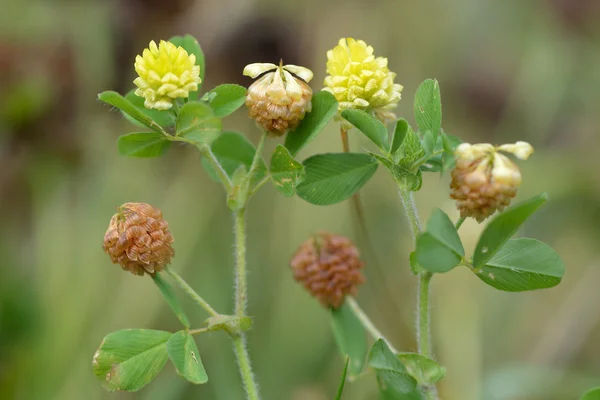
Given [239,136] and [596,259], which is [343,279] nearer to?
[239,136]

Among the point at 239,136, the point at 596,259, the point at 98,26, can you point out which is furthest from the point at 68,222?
the point at 596,259

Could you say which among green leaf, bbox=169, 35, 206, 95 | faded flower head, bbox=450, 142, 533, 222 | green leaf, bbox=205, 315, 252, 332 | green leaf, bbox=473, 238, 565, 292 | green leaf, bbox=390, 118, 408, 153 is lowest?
green leaf, bbox=205, 315, 252, 332

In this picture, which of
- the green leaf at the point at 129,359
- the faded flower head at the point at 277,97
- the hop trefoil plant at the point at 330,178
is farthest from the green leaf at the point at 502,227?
the green leaf at the point at 129,359

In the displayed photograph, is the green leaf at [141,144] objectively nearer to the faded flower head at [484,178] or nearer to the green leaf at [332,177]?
the green leaf at [332,177]

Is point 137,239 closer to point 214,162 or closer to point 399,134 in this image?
point 214,162

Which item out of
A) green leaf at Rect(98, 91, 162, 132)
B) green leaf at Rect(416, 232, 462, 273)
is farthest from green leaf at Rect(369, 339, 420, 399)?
green leaf at Rect(98, 91, 162, 132)

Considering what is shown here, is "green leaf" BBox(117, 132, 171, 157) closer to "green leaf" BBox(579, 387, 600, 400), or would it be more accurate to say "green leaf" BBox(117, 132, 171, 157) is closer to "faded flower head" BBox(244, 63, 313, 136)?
"faded flower head" BBox(244, 63, 313, 136)

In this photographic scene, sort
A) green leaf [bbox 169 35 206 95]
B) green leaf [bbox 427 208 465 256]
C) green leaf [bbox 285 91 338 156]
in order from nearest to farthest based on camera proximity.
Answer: green leaf [bbox 427 208 465 256] → green leaf [bbox 285 91 338 156] → green leaf [bbox 169 35 206 95]
